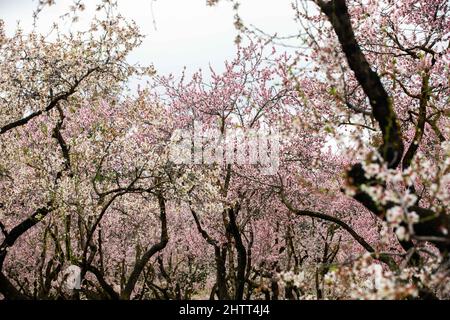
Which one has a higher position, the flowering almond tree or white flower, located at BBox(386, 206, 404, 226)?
the flowering almond tree

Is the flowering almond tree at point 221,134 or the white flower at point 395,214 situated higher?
the flowering almond tree at point 221,134

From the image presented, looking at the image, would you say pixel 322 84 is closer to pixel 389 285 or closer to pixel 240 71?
pixel 240 71

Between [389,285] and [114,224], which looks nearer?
[389,285]

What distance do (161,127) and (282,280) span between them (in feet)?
44.1

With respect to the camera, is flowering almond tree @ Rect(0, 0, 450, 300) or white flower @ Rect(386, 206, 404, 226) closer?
white flower @ Rect(386, 206, 404, 226)

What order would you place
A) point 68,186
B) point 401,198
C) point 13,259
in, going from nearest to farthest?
point 401,198
point 68,186
point 13,259

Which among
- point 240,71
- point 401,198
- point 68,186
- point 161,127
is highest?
point 240,71

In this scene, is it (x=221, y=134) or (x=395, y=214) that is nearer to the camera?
(x=395, y=214)

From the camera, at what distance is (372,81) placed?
5.32 meters

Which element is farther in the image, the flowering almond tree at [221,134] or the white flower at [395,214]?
the flowering almond tree at [221,134]

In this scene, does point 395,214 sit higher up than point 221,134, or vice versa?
point 221,134
